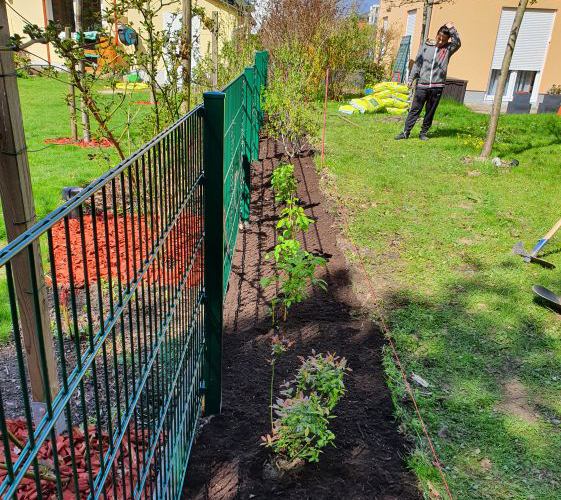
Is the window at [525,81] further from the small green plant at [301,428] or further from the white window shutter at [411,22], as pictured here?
the small green plant at [301,428]

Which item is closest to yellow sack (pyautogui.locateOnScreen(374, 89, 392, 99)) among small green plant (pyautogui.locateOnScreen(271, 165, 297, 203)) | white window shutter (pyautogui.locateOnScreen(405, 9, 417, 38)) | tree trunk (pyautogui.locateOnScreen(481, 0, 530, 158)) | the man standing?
the man standing

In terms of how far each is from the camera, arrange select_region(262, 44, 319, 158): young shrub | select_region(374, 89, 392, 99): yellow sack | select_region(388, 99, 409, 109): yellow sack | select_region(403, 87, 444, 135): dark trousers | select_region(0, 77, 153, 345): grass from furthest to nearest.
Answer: select_region(374, 89, 392, 99): yellow sack → select_region(388, 99, 409, 109): yellow sack → select_region(403, 87, 444, 135): dark trousers → select_region(262, 44, 319, 158): young shrub → select_region(0, 77, 153, 345): grass

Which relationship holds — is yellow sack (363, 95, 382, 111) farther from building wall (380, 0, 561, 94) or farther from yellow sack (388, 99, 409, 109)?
building wall (380, 0, 561, 94)

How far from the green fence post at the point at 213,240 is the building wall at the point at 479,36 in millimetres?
18307

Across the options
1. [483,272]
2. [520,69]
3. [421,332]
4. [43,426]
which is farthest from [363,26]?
[43,426]

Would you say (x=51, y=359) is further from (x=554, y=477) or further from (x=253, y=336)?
(x=554, y=477)

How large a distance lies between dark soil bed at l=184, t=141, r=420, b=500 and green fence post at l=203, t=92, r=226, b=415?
11.6 inches

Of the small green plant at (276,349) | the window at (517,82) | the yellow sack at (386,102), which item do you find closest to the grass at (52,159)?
the small green plant at (276,349)

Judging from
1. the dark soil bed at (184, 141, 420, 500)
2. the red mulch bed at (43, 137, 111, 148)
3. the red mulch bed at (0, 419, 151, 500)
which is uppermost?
the red mulch bed at (0, 419, 151, 500)

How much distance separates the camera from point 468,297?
5.09 meters

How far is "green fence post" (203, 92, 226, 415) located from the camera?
273 cm

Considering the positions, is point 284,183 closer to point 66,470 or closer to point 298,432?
point 298,432

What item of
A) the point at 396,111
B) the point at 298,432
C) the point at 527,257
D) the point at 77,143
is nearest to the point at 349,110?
the point at 396,111

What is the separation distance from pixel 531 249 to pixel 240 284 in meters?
3.48
